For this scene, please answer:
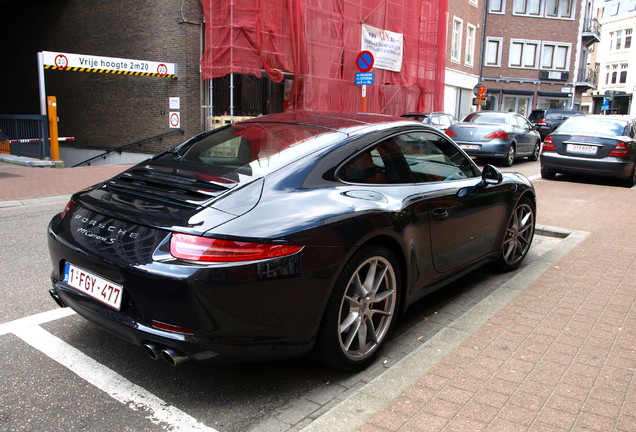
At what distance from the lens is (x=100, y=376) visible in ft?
9.54

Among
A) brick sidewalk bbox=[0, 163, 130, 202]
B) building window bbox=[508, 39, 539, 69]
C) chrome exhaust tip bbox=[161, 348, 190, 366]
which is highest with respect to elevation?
building window bbox=[508, 39, 539, 69]

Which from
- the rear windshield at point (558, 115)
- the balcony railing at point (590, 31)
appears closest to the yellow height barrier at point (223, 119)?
the rear windshield at point (558, 115)

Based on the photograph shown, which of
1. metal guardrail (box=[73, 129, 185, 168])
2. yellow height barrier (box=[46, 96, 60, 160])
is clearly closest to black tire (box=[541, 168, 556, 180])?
metal guardrail (box=[73, 129, 185, 168])

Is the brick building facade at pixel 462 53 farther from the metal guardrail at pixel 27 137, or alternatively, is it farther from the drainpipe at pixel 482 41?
the metal guardrail at pixel 27 137

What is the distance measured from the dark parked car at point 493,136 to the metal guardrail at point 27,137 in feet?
35.0

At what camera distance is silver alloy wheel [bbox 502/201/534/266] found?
486 centimetres

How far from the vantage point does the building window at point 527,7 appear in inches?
1586

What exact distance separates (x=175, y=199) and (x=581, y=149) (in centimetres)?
1049

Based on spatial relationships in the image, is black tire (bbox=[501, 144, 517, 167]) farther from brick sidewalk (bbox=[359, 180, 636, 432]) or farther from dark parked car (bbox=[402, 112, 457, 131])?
brick sidewalk (bbox=[359, 180, 636, 432])

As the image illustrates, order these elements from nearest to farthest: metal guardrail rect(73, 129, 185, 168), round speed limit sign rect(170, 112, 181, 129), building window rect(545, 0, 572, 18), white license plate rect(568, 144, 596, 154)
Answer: white license plate rect(568, 144, 596, 154)
round speed limit sign rect(170, 112, 181, 129)
metal guardrail rect(73, 129, 185, 168)
building window rect(545, 0, 572, 18)

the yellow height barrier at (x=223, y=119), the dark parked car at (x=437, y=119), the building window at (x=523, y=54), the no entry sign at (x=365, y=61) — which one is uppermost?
the building window at (x=523, y=54)

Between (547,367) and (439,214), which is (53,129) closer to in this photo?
(439,214)

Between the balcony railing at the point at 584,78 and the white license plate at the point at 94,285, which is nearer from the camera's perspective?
the white license plate at the point at 94,285

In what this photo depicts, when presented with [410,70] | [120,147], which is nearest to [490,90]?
[410,70]
